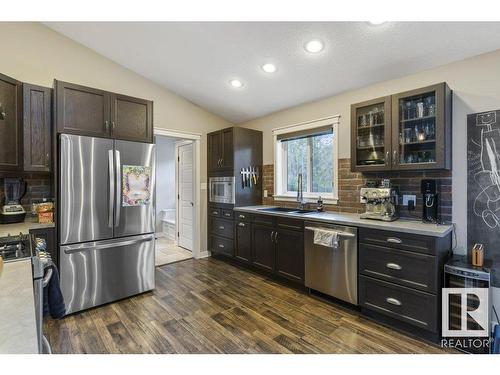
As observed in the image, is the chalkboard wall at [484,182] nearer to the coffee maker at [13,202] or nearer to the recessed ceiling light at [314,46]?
the recessed ceiling light at [314,46]

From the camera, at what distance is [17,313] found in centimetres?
82

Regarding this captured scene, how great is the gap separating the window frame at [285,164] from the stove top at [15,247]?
314 centimetres

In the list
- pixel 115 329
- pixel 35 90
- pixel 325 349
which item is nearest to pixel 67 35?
pixel 35 90

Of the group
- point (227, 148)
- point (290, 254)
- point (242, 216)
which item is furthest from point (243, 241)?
point (227, 148)

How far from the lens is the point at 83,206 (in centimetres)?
260

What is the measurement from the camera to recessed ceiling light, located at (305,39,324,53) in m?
2.50

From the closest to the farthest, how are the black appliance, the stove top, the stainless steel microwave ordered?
the stove top, the black appliance, the stainless steel microwave

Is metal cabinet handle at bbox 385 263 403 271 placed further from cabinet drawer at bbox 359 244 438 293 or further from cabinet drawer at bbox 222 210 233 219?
cabinet drawer at bbox 222 210 233 219

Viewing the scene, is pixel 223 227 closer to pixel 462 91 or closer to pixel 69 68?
pixel 69 68

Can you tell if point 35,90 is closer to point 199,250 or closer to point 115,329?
point 115,329

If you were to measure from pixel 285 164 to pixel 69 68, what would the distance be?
3.24m

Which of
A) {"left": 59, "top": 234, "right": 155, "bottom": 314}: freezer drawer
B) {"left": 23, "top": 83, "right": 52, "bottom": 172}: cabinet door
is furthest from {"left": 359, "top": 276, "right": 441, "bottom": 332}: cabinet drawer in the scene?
{"left": 23, "top": 83, "right": 52, "bottom": 172}: cabinet door

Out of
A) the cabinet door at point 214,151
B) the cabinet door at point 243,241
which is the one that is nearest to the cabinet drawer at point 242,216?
the cabinet door at point 243,241

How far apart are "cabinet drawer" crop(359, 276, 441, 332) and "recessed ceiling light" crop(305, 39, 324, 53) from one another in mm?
2357
